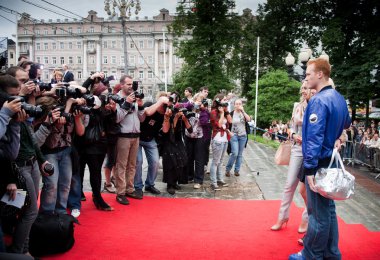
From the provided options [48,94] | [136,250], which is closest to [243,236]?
[136,250]

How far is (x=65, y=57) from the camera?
78.7m

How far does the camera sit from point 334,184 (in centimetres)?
294

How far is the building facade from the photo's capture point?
246ft

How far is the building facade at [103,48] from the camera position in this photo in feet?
246

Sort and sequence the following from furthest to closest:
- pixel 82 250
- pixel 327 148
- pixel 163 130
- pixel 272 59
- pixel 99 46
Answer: pixel 99 46, pixel 272 59, pixel 163 130, pixel 82 250, pixel 327 148

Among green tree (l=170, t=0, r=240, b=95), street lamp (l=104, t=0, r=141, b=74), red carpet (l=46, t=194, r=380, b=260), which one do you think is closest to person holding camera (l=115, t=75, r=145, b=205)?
red carpet (l=46, t=194, r=380, b=260)

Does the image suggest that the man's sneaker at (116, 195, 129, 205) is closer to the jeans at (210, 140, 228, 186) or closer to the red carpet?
the red carpet

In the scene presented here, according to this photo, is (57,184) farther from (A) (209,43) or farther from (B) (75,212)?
(A) (209,43)

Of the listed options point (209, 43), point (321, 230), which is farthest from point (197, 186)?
point (209, 43)

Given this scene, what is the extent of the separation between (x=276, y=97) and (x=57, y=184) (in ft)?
87.7

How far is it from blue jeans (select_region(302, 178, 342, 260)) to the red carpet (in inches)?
20.9

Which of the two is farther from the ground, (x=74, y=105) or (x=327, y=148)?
(x=74, y=105)

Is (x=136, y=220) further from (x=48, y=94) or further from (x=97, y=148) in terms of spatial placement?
(x=48, y=94)

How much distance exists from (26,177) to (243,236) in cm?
249
